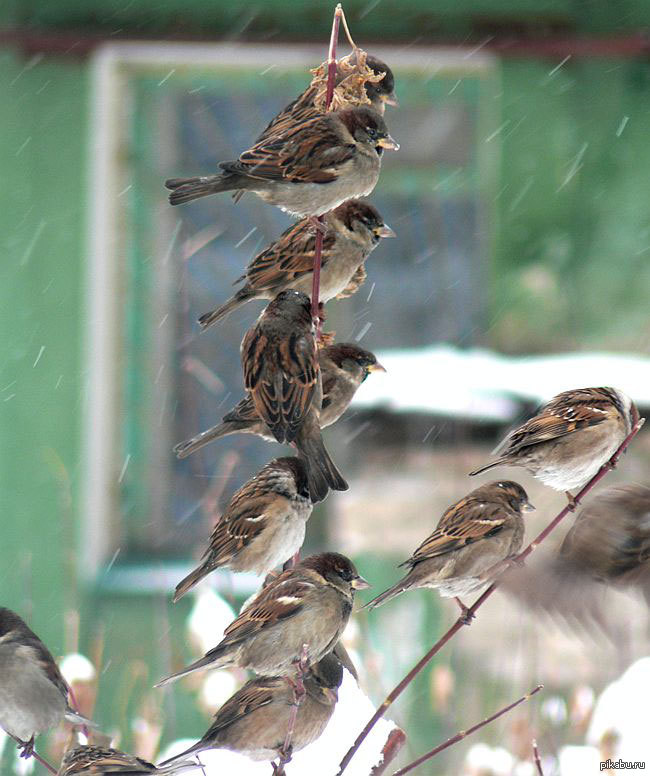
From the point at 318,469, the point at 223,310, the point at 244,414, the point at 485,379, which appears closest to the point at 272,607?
the point at 318,469

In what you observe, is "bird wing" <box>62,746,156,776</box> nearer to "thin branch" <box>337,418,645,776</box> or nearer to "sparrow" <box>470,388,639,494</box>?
"thin branch" <box>337,418,645,776</box>

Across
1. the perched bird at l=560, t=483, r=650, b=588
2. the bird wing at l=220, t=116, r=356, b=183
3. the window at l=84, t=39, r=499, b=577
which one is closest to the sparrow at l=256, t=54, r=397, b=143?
the bird wing at l=220, t=116, r=356, b=183

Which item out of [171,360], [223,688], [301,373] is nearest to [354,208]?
[301,373]

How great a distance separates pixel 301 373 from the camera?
90cm

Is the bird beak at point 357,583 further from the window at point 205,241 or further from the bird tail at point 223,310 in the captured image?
the window at point 205,241

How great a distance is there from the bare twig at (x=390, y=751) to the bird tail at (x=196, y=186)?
416mm

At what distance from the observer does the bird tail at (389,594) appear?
764 millimetres

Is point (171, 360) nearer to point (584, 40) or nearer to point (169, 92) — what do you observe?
point (169, 92)

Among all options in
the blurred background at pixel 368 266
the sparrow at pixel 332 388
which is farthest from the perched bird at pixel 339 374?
the blurred background at pixel 368 266

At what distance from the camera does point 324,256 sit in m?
1.04

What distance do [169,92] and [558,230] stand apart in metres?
1.07

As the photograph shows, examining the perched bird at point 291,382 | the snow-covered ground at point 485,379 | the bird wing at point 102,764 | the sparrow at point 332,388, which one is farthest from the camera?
the snow-covered ground at point 485,379

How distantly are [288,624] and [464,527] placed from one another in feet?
0.55

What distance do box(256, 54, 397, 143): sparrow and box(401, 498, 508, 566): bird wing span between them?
331 mm
